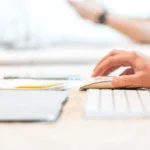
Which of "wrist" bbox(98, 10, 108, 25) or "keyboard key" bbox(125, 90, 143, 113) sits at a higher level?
"wrist" bbox(98, 10, 108, 25)

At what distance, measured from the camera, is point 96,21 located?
1550 mm

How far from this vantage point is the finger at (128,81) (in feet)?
3.18

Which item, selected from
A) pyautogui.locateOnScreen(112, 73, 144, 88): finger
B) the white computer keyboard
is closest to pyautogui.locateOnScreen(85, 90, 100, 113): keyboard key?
the white computer keyboard

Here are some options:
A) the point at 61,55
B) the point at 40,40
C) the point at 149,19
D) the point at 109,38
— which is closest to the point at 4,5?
the point at 40,40

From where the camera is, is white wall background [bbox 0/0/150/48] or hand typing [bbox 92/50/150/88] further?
white wall background [bbox 0/0/150/48]

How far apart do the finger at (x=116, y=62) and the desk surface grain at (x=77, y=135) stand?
1.41ft

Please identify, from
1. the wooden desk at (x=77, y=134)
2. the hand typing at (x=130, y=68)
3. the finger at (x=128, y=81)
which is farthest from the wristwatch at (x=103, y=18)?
the wooden desk at (x=77, y=134)

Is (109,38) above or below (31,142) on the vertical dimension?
above

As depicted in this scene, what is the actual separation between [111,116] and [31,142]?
20cm

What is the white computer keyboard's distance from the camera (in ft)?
2.23

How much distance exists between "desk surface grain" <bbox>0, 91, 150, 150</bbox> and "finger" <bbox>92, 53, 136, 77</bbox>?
1.41 ft

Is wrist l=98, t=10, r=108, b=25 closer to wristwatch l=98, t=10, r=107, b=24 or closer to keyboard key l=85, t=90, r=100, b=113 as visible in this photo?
wristwatch l=98, t=10, r=107, b=24

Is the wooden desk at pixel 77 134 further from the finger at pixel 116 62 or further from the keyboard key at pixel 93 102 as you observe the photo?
the finger at pixel 116 62

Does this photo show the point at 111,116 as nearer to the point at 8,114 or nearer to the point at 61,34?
the point at 8,114
